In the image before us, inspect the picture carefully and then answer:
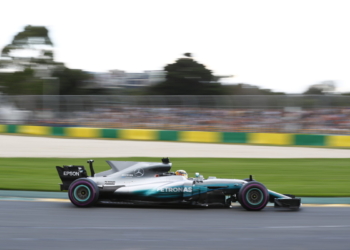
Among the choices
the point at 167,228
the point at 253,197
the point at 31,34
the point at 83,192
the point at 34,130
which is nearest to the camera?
the point at 167,228

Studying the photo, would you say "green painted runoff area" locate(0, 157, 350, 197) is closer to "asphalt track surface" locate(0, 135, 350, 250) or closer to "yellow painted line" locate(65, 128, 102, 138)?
"asphalt track surface" locate(0, 135, 350, 250)

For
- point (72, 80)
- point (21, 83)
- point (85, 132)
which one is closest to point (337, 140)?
point (85, 132)

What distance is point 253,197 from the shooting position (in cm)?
660

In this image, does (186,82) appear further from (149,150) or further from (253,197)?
(253,197)

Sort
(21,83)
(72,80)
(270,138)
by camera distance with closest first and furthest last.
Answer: (270,138) → (21,83) → (72,80)

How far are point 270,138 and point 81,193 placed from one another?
14.7 m

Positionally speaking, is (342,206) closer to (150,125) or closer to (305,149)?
(305,149)

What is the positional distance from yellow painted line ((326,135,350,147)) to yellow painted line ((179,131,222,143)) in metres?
4.88

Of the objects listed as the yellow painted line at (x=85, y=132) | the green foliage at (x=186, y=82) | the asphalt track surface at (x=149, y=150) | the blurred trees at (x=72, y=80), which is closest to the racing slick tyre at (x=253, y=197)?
the asphalt track surface at (x=149, y=150)

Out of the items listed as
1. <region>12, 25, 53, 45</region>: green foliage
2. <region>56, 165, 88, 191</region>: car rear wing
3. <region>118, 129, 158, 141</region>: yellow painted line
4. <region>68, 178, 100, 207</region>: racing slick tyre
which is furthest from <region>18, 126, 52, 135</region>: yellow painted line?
<region>12, 25, 53, 45</region>: green foliage

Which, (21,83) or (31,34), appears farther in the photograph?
(31,34)

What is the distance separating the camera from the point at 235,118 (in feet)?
69.1

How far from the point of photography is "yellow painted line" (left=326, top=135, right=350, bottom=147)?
62.7ft

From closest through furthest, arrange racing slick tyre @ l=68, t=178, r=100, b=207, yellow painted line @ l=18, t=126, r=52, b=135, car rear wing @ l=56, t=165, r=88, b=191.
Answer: racing slick tyre @ l=68, t=178, r=100, b=207 → car rear wing @ l=56, t=165, r=88, b=191 → yellow painted line @ l=18, t=126, r=52, b=135
